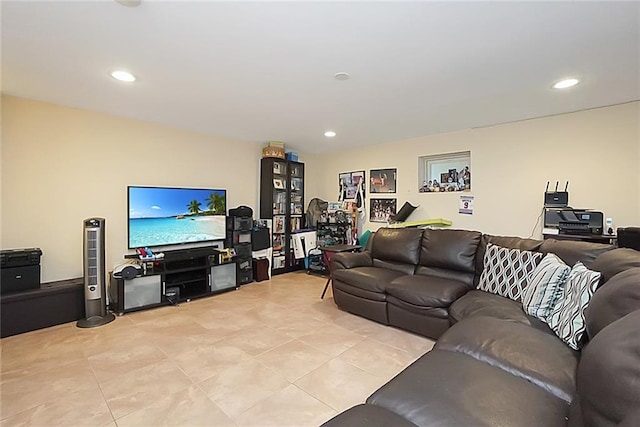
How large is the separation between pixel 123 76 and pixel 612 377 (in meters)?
3.31

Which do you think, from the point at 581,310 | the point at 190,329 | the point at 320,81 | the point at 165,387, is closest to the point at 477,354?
the point at 581,310

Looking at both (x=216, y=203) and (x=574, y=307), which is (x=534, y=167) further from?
(x=216, y=203)

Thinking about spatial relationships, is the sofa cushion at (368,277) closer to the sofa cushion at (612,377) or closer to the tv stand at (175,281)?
the tv stand at (175,281)

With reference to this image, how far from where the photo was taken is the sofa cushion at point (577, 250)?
2.25m

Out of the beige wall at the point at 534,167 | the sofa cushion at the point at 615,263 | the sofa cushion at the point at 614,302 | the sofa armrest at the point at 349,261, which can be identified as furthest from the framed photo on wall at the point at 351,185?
Result: the sofa cushion at the point at 614,302

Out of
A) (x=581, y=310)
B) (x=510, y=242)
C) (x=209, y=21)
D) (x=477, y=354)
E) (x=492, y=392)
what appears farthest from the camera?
(x=510, y=242)

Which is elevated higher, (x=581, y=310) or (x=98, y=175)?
(x=98, y=175)

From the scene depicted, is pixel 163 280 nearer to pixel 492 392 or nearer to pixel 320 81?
pixel 320 81

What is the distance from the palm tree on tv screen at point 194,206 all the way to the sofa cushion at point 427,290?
280cm

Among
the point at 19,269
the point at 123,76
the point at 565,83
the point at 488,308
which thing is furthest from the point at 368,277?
the point at 19,269

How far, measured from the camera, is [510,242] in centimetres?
281

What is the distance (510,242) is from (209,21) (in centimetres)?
299

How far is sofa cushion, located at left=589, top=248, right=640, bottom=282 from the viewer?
175 cm

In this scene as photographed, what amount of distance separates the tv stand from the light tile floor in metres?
0.20
